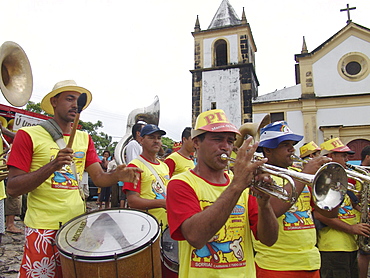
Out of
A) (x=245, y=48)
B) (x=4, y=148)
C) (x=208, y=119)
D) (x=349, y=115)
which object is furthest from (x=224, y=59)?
(x=208, y=119)

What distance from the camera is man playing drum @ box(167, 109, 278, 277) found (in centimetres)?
180

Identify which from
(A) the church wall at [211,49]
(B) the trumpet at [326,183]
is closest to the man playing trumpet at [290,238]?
(B) the trumpet at [326,183]

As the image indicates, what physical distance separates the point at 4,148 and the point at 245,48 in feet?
70.4

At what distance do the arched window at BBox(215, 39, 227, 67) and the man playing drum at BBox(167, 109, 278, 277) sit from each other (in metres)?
23.8

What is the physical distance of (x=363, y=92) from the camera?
19.9 meters

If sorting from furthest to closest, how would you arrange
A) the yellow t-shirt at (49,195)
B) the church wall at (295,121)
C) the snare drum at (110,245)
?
the church wall at (295,121) < the yellow t-shirt at (49,195) < the snare drum at (110,245)

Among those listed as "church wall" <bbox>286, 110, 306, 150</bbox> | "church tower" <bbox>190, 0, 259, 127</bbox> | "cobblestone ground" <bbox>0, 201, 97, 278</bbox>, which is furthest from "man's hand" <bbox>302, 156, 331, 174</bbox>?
"church tower" <bbox>190, 0, 259, 127</bbox>

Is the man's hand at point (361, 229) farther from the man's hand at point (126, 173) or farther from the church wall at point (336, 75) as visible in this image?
the church wall at point (336, 75)

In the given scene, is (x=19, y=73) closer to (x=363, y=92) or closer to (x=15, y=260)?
(x=15, y=260)

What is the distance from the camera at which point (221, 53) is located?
25.4 meters

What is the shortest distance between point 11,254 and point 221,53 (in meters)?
23.1

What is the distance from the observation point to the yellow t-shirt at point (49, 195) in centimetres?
255

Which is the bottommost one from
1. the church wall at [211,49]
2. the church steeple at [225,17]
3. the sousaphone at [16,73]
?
the sousaphone at [16,73]

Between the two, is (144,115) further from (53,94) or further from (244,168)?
(244,168)
